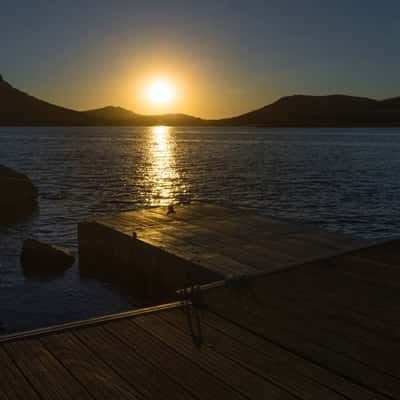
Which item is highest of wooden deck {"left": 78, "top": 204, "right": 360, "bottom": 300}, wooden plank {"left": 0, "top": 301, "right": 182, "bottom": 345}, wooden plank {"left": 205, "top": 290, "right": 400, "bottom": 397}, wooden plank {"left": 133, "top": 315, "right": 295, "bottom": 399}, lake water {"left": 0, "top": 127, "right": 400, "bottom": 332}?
wooden plank {"left": 205, "top": 290, "right": 400, "bottom": 397}

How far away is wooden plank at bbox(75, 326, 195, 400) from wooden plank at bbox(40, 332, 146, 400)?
0.07 m

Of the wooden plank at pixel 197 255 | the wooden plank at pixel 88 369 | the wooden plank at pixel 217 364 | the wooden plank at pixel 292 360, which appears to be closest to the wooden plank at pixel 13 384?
the wooden plank at pixel 88 369

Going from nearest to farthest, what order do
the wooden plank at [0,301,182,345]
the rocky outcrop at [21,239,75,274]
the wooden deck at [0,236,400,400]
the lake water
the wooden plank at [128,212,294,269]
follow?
the wooden deck at [0,236,400,400] < the wooden plank at [0,301,182,345] < the wooden plank at [128,212,294,269] < the lake water < the rocky outcrop at [21,239,75,274]

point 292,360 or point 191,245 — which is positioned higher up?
point 292,360

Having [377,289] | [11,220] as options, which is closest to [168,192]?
[11,220]

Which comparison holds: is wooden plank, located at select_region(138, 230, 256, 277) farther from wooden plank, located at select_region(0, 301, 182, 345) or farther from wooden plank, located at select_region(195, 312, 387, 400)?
wooden plank, located at select_region(195, 312, 387, 400)

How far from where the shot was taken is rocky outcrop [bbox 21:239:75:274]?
1479cm

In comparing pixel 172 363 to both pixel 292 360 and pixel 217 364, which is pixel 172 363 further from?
pixel 292 360

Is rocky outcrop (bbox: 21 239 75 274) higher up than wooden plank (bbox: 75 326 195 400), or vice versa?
wooden plank (bbox: 75 326 195 400)

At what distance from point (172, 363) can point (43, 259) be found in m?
11.1

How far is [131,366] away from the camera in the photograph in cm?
483

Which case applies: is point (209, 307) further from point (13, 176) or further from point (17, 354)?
point (13, 176)

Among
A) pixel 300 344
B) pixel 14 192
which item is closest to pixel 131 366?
pixel 300 344

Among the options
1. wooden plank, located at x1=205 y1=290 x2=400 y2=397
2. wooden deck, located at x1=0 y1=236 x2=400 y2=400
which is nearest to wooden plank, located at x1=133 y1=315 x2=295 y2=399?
wooden deck, located at x1=0 y1=236 x2=400 y2=400
